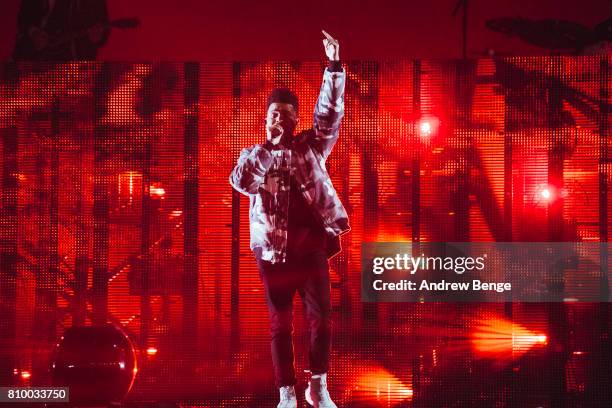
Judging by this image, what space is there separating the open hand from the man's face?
19.0 inches

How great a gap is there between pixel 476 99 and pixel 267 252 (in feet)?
6.49

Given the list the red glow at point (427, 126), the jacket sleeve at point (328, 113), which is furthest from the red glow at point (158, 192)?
the red glow at point (427, 126)

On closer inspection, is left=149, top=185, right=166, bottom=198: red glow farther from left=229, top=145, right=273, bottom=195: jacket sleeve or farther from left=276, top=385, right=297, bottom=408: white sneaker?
left=276, top=385, right=297, bottom=408: white sneaker

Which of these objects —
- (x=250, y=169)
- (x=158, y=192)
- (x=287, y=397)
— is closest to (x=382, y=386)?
(x=287, y=397)

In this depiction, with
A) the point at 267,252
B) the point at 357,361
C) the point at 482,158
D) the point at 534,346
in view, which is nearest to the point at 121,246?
the point at 267,252

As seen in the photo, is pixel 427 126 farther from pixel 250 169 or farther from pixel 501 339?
pixel 501 339

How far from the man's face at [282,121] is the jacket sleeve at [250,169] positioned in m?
0.15

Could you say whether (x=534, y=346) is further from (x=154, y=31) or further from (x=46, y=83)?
(x=46, y=83)

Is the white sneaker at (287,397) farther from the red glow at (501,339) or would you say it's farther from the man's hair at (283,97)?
the man's hair at (283,97)

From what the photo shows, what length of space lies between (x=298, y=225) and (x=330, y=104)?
3.02 ft

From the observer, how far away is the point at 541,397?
14.7 ft

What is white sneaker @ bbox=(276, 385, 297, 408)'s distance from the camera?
439cm

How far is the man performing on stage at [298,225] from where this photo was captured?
4.34 m

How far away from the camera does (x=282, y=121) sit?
14.7 feet
